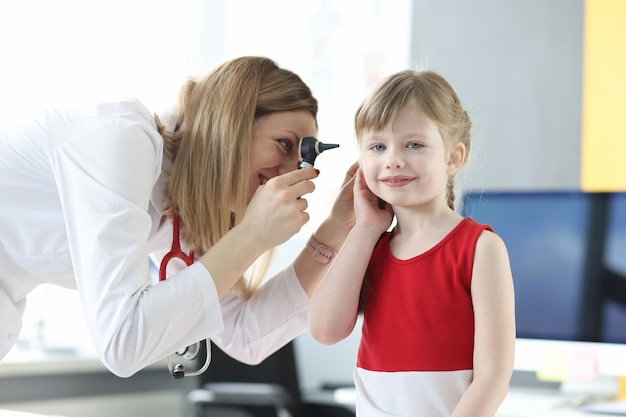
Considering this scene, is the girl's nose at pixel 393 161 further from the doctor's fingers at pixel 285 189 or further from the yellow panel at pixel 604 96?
the yellow panel at pixel 604 96

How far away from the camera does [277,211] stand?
1.31 m

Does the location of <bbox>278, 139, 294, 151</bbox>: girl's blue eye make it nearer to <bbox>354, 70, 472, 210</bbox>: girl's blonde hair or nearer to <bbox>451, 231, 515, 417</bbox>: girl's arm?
<bbox>354, 70, 472, 210</bbox>: girl's blonde hair

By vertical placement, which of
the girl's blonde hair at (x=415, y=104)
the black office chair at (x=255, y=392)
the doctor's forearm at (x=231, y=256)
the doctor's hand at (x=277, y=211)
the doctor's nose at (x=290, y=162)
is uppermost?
the girl's blonde hair at (x=415, y=104)

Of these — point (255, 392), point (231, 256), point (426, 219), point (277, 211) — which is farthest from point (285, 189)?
point (255, 392)

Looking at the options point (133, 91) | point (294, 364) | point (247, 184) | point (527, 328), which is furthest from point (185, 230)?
point (133, 91)

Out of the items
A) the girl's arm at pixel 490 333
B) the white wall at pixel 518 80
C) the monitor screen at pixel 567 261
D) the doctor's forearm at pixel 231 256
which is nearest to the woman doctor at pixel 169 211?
the doctor's forearm at pixel 231 256

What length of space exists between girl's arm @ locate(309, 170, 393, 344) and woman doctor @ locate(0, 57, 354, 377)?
11 cm

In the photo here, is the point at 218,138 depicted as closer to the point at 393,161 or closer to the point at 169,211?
the point at 169,211

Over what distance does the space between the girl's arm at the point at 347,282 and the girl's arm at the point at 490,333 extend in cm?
18

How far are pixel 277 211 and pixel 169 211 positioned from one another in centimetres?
25

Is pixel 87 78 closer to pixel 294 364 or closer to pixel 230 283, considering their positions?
pixel 294 364

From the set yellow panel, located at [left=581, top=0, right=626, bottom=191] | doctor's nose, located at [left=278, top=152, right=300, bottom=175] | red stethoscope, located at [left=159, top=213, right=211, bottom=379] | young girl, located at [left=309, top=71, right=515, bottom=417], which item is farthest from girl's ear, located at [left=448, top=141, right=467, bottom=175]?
yellow panel, located at [left=581, top=0, right=626, bottom=191]

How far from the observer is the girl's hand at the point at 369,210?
1230mm

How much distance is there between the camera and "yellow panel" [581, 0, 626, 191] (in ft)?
8.41
